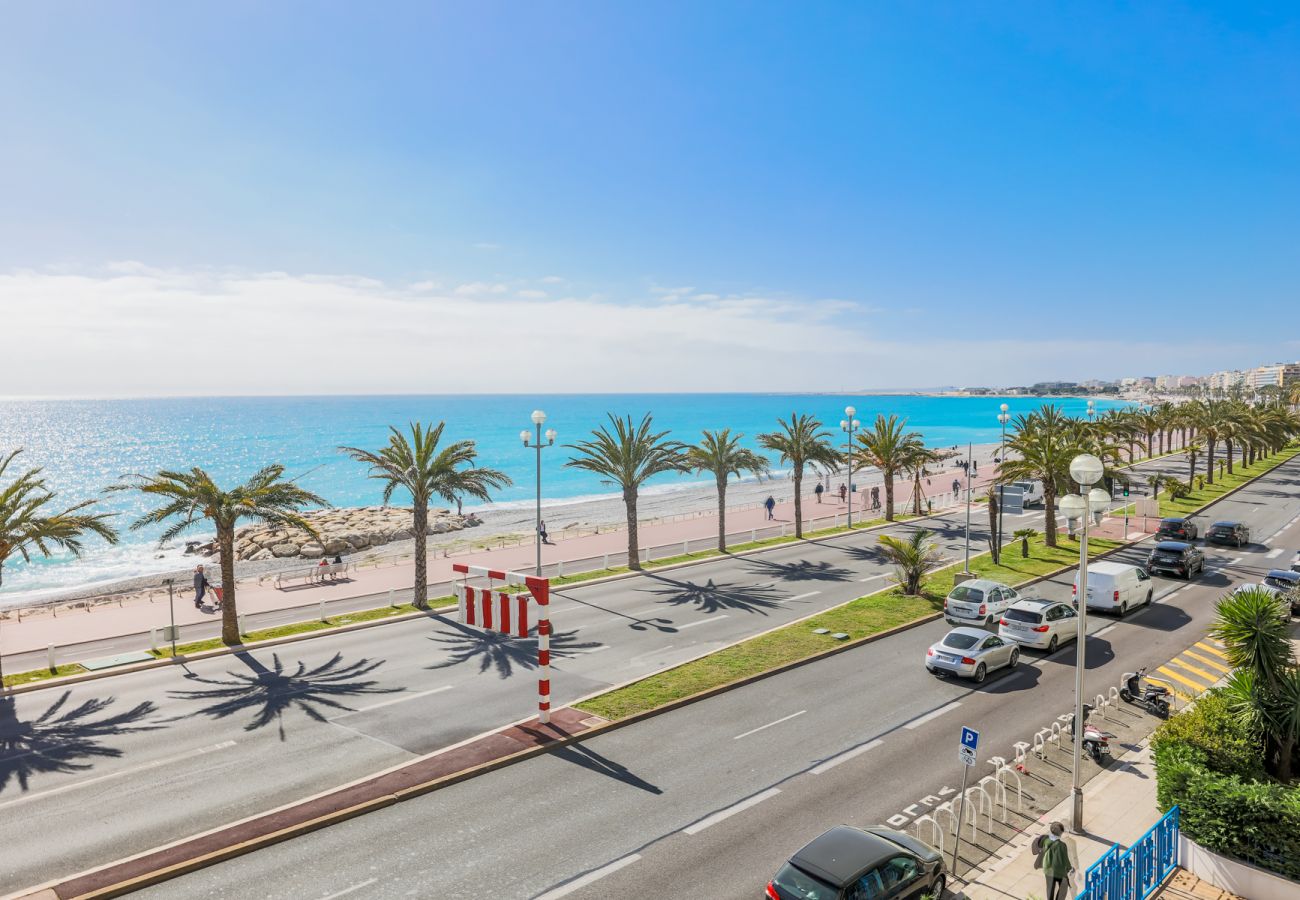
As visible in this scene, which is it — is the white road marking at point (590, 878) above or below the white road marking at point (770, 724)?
above

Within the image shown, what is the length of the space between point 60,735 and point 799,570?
2755 centimetres

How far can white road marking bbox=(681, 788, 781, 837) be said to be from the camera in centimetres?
1300

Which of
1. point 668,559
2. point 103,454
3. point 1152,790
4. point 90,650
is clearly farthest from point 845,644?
point 103,454

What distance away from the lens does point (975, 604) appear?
1011 inches

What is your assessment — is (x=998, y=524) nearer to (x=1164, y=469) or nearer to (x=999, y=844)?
(x=999, y=844)

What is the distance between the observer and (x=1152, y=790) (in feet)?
47.0

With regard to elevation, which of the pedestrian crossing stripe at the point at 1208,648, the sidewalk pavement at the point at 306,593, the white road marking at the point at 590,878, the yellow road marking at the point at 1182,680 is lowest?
the sidewalk pavement at the point at 306,593

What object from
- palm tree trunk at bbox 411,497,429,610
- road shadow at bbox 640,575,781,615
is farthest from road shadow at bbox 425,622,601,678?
road shadow at bbox 640,575,781,615

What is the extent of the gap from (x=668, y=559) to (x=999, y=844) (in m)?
26.5

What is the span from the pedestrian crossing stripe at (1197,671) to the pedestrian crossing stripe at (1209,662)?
1.75ft

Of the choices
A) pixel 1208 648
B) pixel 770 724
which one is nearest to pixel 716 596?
pixel 770 724

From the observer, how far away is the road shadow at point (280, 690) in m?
18.7

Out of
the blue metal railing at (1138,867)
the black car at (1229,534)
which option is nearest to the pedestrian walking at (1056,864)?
the blue metal railing at (1138,867)

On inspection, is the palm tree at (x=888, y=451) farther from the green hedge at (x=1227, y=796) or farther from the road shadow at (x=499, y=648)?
the green hedge at (x=1227, y=796)
